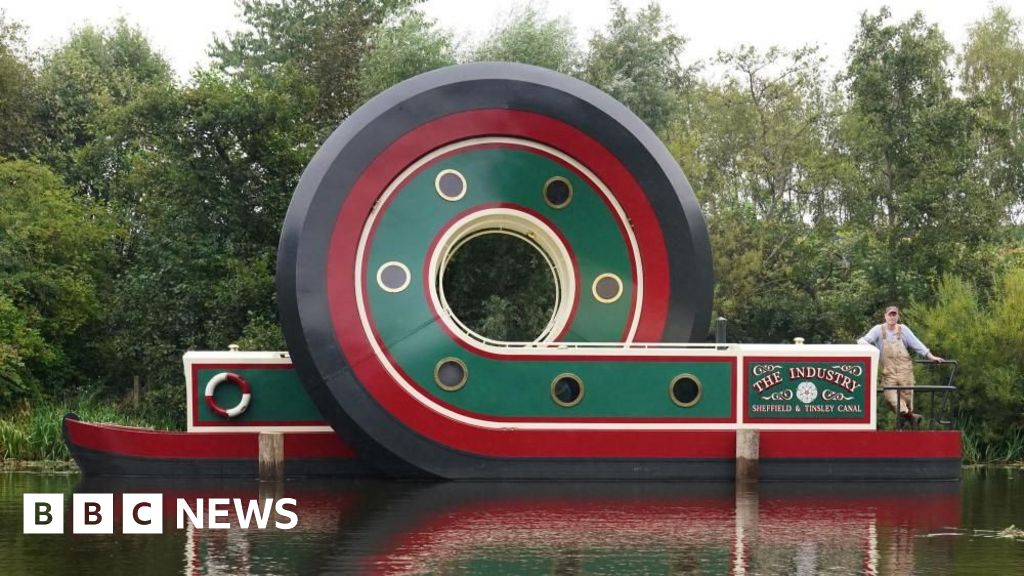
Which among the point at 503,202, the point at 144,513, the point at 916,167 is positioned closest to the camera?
the point at 144,513

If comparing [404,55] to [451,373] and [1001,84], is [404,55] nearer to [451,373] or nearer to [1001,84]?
[451,373]

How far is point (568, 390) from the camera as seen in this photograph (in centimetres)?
2069

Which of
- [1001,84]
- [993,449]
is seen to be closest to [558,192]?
[993,449]

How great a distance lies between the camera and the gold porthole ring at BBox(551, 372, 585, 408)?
20.7 m

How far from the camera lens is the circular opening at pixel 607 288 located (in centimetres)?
2183

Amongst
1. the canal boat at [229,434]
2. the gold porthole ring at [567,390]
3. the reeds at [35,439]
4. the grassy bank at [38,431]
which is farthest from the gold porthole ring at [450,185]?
the reeds at [35,439]

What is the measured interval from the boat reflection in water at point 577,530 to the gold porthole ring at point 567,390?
3.63 feet

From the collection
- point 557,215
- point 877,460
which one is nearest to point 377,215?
point 557,215

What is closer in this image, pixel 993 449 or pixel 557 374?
pixel 557 374

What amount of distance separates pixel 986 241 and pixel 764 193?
7425 mm

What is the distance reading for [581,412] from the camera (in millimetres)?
20703

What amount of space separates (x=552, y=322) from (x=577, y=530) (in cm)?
622

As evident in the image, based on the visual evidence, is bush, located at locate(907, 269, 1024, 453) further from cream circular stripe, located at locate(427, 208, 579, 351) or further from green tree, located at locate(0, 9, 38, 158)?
green tree, located at locate(0, 9, 38, 158)

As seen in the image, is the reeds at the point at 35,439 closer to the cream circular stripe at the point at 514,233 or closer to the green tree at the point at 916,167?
the cream circular stripe at the point at 514,233
